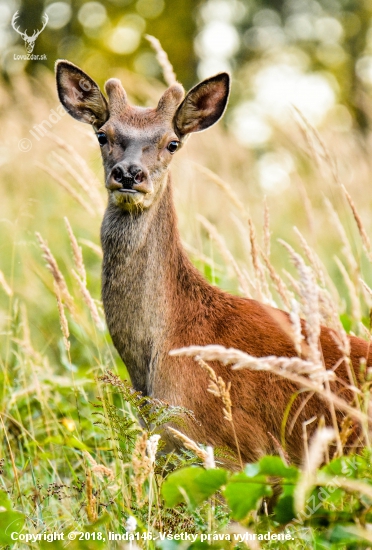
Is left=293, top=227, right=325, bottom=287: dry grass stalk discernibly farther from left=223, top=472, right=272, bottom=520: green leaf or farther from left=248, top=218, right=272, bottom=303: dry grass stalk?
left=223, top=472, right=272, bottom=520: green leaf

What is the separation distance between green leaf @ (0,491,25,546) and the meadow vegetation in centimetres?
1

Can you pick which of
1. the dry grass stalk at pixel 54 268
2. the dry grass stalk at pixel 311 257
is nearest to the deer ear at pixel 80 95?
the dry grass stalk at pixel 54 268

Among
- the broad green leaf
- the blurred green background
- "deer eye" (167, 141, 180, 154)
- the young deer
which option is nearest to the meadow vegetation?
the broad green leaf

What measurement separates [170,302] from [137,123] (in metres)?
1.05

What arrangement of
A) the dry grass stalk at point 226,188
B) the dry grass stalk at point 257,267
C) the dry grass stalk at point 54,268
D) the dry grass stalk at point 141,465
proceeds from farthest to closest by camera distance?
the dry grass stalk at point 226,188 < the dry grass stalk at point 257,267 < the dry grass stalk at point 54,268 < the dry grass stalk at point 141,465

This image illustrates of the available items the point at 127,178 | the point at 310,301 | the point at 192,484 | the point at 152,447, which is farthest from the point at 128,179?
the point at 192,484

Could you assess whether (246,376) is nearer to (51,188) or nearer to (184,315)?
(184,315)

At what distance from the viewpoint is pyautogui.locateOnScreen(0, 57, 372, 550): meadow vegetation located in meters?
2.43

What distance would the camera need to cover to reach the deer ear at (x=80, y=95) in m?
4.51

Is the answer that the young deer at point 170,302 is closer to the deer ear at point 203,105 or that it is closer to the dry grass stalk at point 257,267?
the deer ear at point 203,105

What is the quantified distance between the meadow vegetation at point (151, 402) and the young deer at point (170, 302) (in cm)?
14

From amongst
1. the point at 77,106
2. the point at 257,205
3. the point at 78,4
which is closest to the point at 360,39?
the point at 78,4

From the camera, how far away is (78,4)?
29297 mm

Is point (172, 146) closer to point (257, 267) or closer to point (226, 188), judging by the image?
point (226, 188)
